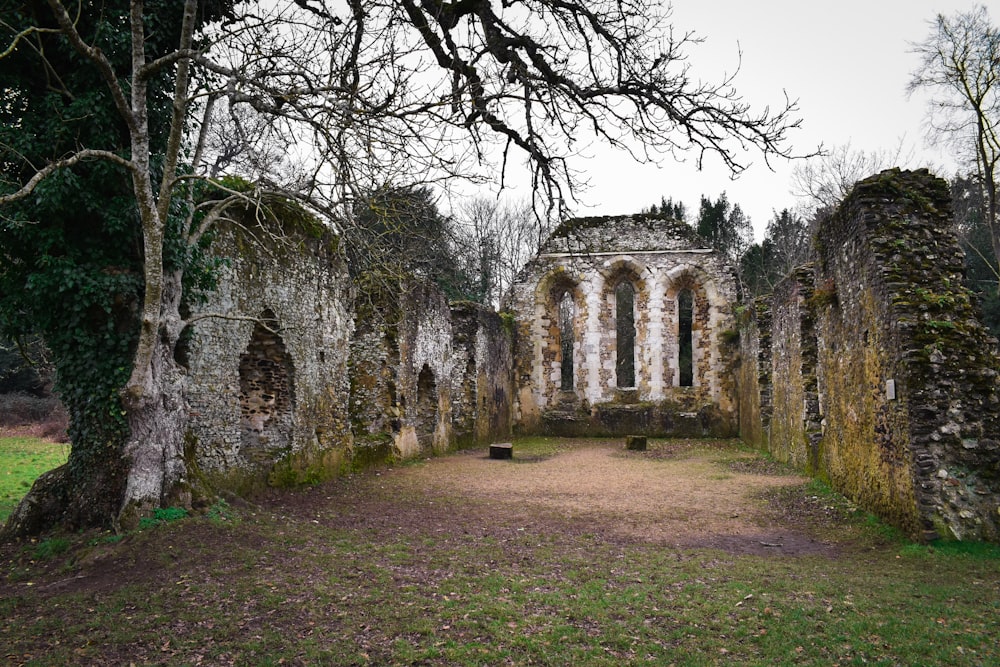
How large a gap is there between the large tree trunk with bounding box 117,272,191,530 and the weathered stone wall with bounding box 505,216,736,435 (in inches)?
622

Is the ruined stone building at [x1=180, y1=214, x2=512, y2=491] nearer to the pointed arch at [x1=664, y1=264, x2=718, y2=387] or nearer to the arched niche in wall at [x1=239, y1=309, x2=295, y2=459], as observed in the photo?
the arched niche in wall at [x1=239, y1=309, x2=295, y2=459]

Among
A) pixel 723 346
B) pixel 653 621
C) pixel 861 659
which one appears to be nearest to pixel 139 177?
pixel 653 621

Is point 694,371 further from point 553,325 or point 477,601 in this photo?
point 477,601

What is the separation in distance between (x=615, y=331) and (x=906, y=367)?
15.5 m

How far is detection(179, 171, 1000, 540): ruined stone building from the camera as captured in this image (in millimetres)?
6629

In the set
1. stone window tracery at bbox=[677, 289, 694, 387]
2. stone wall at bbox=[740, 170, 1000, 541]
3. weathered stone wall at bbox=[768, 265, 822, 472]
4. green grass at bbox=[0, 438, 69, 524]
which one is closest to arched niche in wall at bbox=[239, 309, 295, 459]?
green grass at bbox=[0, 438, 69, 524]

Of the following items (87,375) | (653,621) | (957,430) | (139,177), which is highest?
(139,177)

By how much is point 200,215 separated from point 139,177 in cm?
194

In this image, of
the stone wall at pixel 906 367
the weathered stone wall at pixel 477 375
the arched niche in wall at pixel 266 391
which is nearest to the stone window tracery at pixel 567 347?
the weathered stone wall at pixel 477 375

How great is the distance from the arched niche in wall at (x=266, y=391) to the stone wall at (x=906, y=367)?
761 centimetres

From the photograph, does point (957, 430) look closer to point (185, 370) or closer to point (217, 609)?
point (217, 609)

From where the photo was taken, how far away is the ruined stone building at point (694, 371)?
6629 mm

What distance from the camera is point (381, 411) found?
1302 cm

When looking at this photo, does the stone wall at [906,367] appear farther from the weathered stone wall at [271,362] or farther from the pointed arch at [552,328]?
the pointed arch at [552,328]
